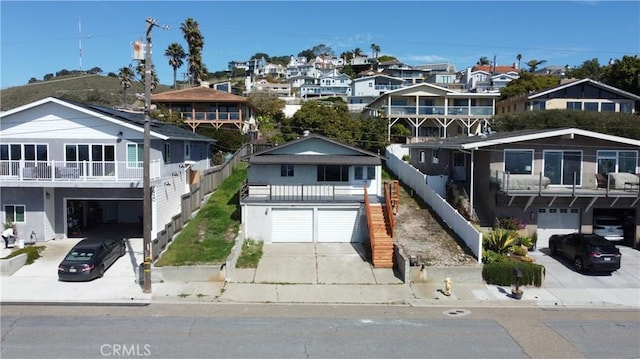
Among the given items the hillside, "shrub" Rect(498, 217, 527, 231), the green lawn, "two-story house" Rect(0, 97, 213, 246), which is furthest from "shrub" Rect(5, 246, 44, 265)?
the hillside

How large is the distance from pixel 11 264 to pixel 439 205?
823 inches

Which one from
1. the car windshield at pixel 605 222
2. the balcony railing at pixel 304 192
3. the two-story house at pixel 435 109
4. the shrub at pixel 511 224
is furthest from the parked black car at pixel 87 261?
the two-story house at pixel 435 109

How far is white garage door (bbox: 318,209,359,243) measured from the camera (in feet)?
87.1

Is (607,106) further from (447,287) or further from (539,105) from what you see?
(447,287)

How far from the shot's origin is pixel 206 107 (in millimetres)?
53031

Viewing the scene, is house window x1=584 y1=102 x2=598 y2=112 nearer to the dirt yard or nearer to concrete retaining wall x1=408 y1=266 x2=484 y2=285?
the dirt yard

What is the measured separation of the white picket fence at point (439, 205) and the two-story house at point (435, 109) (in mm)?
9793

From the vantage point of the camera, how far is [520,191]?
81.6ft

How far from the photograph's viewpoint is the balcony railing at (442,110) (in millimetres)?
53594

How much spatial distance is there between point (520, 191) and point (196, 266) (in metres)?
15.8

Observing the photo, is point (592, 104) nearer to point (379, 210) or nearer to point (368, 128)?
point (368, 128)

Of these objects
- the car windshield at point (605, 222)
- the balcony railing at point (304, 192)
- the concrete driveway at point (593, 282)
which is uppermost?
the balcony railing at point (304, 192)

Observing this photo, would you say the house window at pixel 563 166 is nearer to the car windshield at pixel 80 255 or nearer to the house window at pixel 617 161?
the house window at pixel 617 161

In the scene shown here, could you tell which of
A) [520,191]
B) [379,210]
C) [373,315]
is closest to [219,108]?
[379,210]
